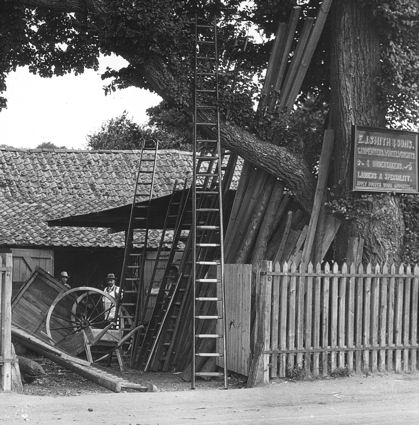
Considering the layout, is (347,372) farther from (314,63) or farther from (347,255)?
(314,63)

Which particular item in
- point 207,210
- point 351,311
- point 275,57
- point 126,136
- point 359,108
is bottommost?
point 351,311

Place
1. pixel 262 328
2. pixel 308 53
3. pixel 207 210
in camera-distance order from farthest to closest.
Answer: pixel 308 53, pixel 207 210, pixel 262 328

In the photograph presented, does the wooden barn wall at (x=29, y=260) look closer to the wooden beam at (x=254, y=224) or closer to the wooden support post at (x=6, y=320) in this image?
the wooden beam at (x=254, y=224)

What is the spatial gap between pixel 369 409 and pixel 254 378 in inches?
97.7

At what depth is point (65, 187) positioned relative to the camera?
3206 centimetres

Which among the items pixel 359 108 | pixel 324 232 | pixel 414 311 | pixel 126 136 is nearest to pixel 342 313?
pixel 414 311

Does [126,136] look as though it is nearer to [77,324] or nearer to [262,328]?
[77,324]

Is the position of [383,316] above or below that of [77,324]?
above

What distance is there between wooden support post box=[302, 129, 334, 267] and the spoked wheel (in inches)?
169

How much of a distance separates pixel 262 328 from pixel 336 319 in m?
1.44

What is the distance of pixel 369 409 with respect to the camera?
461 inches

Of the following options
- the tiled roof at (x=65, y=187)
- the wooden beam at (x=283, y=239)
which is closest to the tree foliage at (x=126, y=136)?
the tiled roof at (x=65, y=187)

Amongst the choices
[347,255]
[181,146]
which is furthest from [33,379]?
[181,146]

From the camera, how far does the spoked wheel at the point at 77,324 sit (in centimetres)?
1775
